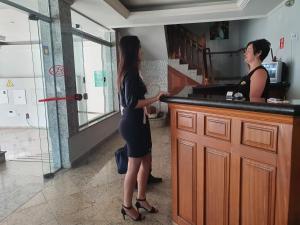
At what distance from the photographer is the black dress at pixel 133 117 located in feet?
6.92

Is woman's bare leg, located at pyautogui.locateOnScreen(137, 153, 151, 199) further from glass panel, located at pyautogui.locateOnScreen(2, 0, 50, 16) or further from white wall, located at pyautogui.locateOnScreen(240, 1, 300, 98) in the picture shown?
white wall, located at pyautogui.locateOnScreen(240, 1, 300, 98)

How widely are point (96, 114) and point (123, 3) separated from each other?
2.21 metres

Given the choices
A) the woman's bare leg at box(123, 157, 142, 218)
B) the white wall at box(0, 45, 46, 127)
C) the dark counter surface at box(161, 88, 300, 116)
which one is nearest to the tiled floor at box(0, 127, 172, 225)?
the woman's bare leg at box(123, 157, 142, 218)

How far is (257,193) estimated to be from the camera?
1425mm

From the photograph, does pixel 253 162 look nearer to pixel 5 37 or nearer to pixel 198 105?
pixel 198 105

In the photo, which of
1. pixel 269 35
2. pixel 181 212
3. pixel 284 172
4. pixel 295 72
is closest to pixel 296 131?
pixel 284 172

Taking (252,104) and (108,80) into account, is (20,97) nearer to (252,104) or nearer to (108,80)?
(108,80)

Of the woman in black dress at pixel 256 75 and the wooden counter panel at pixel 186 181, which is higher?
the woman in black dress at pixel 256 75

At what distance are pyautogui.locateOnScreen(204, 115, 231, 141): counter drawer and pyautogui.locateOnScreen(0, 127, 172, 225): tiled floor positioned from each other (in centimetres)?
108

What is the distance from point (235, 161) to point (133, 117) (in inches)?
37.6

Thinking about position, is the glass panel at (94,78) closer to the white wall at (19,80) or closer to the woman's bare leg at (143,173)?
the white wall at (19,80)

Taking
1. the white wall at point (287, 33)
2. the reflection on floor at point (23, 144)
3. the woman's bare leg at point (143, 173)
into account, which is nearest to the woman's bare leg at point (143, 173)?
the woman's bare leg at point (143, 173)

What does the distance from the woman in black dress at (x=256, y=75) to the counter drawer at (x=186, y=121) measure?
53 cm

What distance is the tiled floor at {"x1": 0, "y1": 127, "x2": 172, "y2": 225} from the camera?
7.88ft
